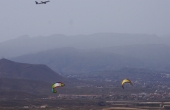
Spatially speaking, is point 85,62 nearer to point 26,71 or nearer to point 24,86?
point 26,71

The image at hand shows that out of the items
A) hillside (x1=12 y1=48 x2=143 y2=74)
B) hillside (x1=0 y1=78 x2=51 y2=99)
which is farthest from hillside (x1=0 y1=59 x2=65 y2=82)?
hillside (x1=12 y1=48 x2=143 y2=74)

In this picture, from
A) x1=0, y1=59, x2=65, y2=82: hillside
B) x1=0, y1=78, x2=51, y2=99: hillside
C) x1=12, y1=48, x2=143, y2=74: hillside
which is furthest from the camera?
x1=12, y1=48, x2=143, y2=74: hillside

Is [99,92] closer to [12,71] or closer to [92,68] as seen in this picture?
[12,71]

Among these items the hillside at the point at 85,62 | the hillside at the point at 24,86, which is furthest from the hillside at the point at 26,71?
the hillside at the point at 85,62

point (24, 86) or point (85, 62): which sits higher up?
point (85, 62)

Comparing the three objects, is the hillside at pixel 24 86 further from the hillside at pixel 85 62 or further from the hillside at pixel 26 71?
the hillside at pixel 85 62

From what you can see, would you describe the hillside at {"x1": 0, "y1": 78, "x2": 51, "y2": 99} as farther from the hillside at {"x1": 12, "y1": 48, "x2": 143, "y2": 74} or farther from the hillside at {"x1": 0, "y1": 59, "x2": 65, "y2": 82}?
the hillside at {"x1": 12, "y1": 48, "x2": 143, "y2": 74}

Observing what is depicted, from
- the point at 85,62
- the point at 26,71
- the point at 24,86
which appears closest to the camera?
the point at 24,86

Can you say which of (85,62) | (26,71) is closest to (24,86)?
(26,71)

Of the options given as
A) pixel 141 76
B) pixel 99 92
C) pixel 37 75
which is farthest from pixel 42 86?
pixel 141 76
